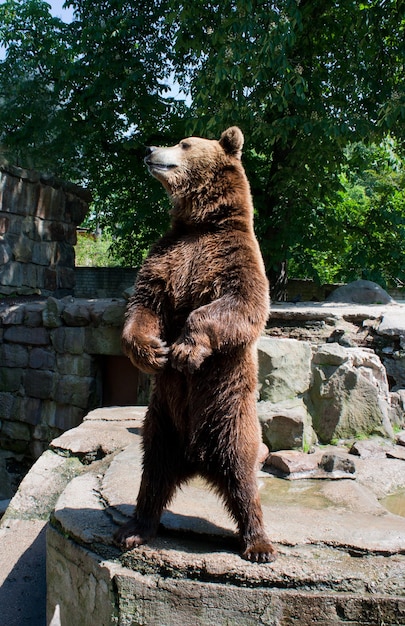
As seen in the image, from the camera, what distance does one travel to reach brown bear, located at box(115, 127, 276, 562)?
2410 millimetres

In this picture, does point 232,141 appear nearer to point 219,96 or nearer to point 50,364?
point 219,96

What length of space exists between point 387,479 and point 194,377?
6.28 feet

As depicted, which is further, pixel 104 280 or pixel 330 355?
pixel 104 280

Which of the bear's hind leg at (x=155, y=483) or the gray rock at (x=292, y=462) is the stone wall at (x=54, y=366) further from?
the bear's hind leg at (x=155, y=483)

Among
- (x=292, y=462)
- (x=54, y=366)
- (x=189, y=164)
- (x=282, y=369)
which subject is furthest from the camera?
(x=54, y=366)

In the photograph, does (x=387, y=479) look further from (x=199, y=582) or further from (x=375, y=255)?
(x=375, y=255)

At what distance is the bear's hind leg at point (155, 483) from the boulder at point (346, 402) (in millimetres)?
2228

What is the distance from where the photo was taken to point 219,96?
719 centimetres

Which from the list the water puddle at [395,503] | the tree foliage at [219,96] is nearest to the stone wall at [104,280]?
the tree foliage at [219,96]

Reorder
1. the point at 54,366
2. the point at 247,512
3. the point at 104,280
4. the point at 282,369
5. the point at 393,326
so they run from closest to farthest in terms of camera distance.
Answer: the point at 247,512, the point at 282,369, the point at 393,326, the point at 54,366, the point at 104,280

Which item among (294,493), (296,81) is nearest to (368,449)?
(294,493)

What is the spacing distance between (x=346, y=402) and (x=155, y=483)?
94.6 inches

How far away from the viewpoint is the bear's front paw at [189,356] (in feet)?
7.57

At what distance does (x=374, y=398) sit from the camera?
457 centimetres
